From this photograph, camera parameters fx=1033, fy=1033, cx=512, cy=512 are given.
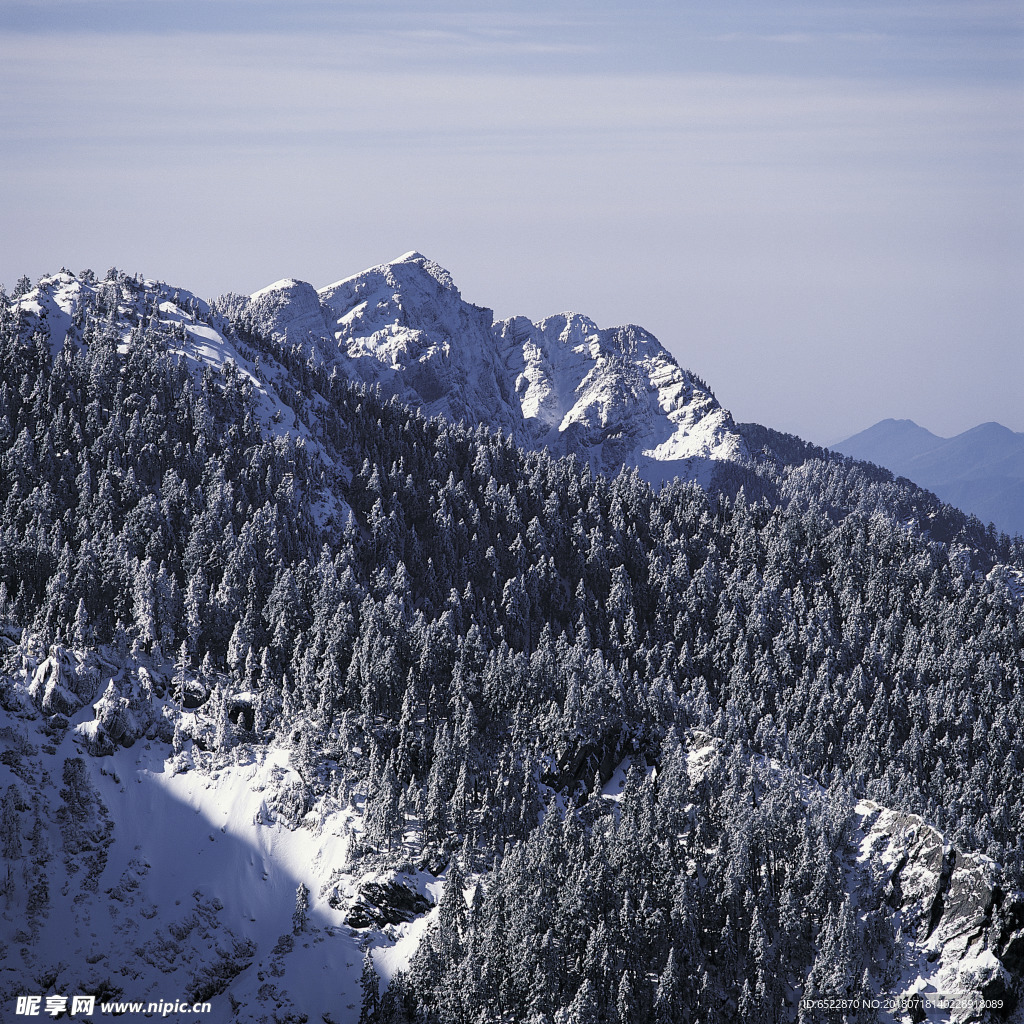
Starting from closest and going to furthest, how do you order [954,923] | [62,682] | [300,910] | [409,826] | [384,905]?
1. [954,923]
2. [384,905]
3. [300,910]
4. [409,826]
5. [62,682]

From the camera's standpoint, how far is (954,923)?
13488cm

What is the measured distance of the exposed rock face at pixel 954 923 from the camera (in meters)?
131

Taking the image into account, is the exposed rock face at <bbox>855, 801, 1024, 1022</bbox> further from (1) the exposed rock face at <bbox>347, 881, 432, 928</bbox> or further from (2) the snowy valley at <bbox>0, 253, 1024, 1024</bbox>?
(1) the exposed rock face at <bbox>347, 881, 432, 928</bbox>

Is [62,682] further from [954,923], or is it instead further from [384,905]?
[954,923]

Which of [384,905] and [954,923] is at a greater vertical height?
[384,905]

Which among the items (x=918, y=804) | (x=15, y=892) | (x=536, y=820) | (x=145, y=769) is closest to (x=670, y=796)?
(x=536, y=820)

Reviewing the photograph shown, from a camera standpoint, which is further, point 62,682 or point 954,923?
point 62,682

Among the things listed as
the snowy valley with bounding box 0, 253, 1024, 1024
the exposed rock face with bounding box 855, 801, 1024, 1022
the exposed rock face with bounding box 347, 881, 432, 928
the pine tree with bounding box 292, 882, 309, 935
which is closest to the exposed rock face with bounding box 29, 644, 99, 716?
the snowy valley with bounding box 0, 253, 1024, 1024

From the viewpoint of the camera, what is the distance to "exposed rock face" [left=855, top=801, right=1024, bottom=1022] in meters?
131

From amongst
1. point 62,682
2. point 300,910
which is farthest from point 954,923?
point 62,682

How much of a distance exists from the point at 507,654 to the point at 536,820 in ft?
120

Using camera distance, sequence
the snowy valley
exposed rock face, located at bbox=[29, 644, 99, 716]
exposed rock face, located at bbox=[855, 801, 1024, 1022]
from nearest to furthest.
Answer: the snowy valley → exposed rock face, located at bbox=[855, 801, 1024, 1022] → exposed rock face, located at bbox=[29, 644, 99, 716]

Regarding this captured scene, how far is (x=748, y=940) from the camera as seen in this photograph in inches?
5281

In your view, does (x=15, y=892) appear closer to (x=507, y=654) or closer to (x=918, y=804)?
(x=507, y=654)
